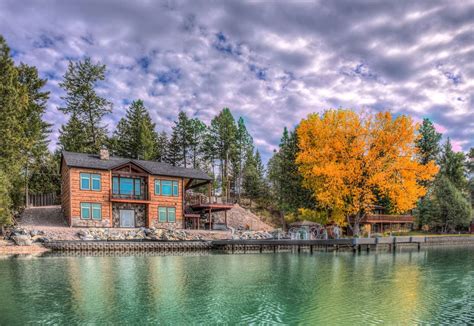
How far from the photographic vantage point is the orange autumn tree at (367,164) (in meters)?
30.0

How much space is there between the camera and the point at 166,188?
39375 millimetres

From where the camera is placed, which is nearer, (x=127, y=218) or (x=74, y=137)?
(x=127, y=218)

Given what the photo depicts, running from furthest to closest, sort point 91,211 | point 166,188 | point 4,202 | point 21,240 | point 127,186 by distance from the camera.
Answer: point 166,188
point 127,186
point 91,211
point 4,202
point 21,240

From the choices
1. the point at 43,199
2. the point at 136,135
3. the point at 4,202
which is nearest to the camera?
the point at 4,202

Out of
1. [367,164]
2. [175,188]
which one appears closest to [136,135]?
[175,188]

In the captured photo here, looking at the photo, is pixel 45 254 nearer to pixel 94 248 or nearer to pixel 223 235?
pixel 94 248

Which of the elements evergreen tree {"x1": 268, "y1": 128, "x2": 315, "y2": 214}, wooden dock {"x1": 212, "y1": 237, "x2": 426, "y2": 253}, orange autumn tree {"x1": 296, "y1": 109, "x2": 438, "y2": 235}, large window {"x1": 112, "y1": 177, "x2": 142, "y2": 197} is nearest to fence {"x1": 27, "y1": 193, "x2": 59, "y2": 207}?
large window {"x1": 112, "y1": 177, "x2": 142, "y2": 197}

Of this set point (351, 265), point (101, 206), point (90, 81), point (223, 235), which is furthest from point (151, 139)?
point (351, 265)

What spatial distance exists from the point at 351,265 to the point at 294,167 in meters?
23.1

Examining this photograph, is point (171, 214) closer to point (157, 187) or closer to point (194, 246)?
point (157, 187)

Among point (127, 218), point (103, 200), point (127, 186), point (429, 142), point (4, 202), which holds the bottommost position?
point (127, 218)

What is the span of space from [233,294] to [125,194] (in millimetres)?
26436

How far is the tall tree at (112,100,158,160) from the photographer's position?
4912 centimetres

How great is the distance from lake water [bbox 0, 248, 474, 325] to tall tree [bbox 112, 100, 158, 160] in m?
29.0
